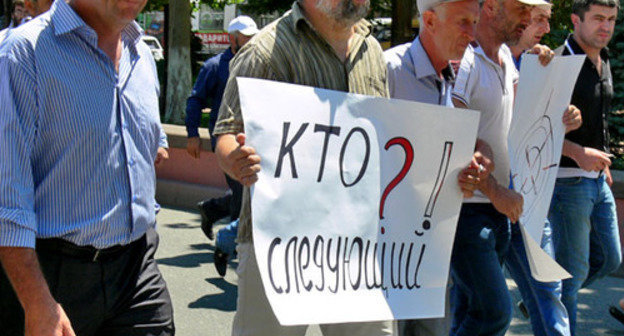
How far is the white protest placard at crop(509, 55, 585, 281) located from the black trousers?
175cm

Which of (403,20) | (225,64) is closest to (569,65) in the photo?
(225,64)

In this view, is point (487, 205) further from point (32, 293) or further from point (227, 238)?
point (227, 238)

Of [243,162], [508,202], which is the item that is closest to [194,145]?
[508,202]

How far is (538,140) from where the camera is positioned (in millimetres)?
4262

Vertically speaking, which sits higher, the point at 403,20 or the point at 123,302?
the point at 123,302

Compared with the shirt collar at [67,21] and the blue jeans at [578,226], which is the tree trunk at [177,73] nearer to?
the blue jeans at [578,226]

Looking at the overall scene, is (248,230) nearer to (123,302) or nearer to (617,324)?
(123,302)

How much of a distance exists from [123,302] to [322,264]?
666mm

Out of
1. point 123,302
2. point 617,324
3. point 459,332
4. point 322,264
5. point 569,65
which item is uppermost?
point 569,65

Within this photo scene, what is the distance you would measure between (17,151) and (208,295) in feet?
13.0

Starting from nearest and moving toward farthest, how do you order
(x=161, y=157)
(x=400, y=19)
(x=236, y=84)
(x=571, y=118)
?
(x=236, y=84)
(x=161, y=157)
(x=571, y=118)
(x=400, y=19)

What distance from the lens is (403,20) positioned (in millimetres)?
13969

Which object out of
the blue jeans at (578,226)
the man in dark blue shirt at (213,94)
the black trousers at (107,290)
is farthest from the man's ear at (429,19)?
the man in dark blue shirt at (213,94)

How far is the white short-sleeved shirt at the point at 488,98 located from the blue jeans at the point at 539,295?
1.35 ft
